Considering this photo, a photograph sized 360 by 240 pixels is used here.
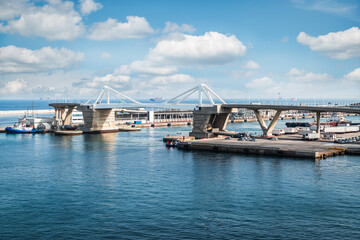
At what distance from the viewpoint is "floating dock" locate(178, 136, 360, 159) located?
301 ft

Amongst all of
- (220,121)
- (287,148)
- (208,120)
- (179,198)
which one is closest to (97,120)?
(208,120)

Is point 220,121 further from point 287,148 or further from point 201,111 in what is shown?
point 287,148

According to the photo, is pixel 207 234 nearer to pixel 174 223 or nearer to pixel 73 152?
pixel 174 223

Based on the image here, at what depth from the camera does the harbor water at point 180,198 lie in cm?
4350

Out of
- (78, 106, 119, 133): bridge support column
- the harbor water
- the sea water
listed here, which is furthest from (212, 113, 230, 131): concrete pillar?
(78, 106, 119, 133): bridge support column

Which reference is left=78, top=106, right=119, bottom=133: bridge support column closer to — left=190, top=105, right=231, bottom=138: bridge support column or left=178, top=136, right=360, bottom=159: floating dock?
left=190, top=105, right=231, bottom=138: bridge support column

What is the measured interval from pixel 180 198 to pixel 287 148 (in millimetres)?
47892

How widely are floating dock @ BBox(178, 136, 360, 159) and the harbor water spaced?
14.3 ft

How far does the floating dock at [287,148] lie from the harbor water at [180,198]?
14.3 feet

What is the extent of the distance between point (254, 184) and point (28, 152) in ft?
217

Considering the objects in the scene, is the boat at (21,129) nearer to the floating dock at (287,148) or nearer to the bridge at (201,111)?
the bridge at (201,111)

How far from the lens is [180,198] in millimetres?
56062

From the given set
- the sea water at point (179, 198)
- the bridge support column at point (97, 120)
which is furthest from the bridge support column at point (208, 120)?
the bridge support column at point (97, 120)

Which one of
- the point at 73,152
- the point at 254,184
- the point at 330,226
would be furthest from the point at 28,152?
the point at 330,226
